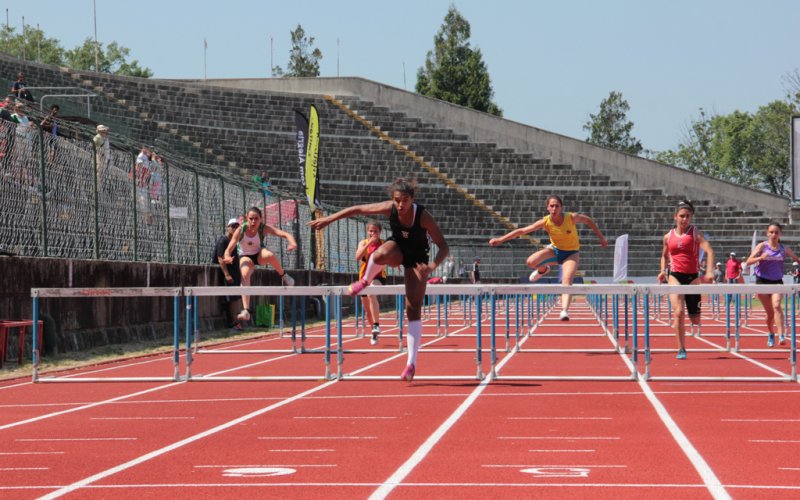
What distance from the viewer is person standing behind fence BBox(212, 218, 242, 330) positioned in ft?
59.9

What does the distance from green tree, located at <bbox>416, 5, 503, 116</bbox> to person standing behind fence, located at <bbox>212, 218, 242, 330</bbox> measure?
92539mm

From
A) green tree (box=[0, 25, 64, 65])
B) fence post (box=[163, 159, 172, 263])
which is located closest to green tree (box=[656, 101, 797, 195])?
green tree (box=[0, 25, 64, 65])

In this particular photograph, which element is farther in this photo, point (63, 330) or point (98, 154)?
point (98, 154)

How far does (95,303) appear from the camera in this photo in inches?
681

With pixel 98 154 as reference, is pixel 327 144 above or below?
above

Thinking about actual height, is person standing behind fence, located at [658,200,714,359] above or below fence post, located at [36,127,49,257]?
below

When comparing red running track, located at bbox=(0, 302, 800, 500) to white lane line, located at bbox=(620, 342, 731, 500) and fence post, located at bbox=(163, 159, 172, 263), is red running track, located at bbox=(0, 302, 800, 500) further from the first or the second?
fence post, located at bbox=(163, 159, 172, 263)

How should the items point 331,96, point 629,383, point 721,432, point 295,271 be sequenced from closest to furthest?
point 721,432
point 629,383
point 295,271
point 331,96

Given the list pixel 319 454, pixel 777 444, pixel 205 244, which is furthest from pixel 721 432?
pixel 205 244

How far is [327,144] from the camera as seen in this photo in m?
63.8

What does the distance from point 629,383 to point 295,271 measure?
17277 mm

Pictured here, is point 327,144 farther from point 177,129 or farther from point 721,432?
point 721,432

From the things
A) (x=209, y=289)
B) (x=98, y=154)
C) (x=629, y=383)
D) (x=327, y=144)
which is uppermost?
(x=327, y=144)

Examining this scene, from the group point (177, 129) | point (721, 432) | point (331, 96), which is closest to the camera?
point (721, 432)
